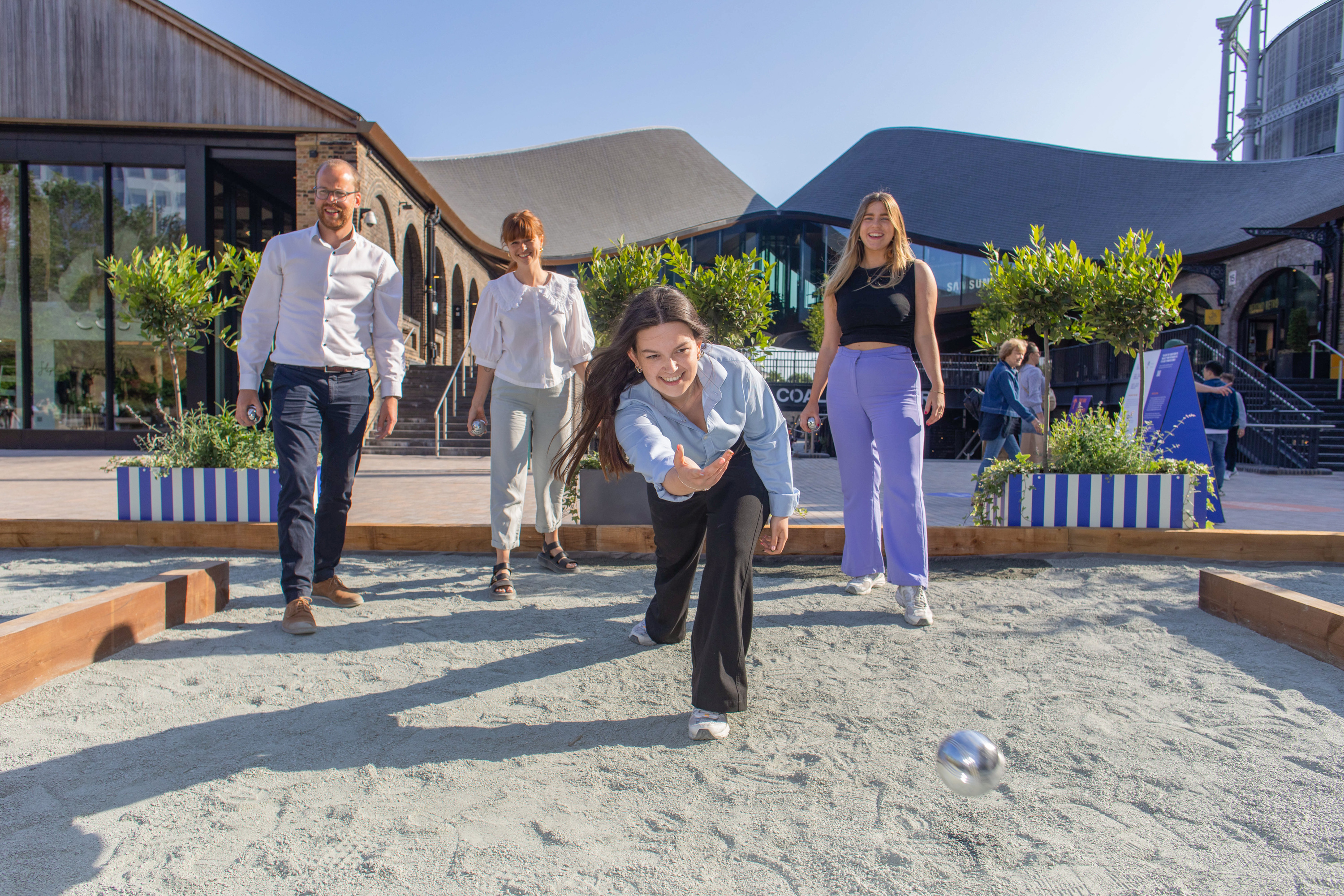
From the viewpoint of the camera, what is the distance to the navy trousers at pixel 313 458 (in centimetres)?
325

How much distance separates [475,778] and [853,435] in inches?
89.5

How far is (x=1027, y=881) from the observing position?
1510 millimetres

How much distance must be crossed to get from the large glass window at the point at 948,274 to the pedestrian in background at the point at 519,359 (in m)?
29.8

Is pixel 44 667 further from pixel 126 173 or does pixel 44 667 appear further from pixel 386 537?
pixel 126 173

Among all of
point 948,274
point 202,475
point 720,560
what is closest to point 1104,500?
point 720,560

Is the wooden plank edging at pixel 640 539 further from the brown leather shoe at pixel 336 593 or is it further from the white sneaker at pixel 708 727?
the white sneaker at pixel 708 727

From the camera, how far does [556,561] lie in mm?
4363

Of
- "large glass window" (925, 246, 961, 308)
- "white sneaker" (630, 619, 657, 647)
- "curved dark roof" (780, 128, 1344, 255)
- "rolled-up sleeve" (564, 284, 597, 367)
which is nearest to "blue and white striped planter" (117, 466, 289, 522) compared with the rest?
"rolled-up sleeve" (564, 284, 597, 367)

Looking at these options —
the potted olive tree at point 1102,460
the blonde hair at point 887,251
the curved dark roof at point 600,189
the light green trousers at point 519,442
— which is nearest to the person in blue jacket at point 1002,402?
the potted olive tree at point 1102,460

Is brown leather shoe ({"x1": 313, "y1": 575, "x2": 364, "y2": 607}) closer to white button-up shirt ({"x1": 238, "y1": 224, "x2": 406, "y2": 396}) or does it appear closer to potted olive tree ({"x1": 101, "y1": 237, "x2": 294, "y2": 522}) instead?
white button-up shirt ({"x1": 238, "y1": 224, "x2": 406, "y2": 396})

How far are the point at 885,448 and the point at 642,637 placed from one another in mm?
1355

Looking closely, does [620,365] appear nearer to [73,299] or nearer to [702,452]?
[702,452]

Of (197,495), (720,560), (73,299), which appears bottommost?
(197,495)

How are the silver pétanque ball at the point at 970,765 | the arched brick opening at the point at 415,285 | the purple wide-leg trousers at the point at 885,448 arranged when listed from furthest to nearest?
the arched brick opening at the point at 415,285, the purple wide-leg trousers at the point at 885,448, the silver pétanque ball at the point at 970,765
